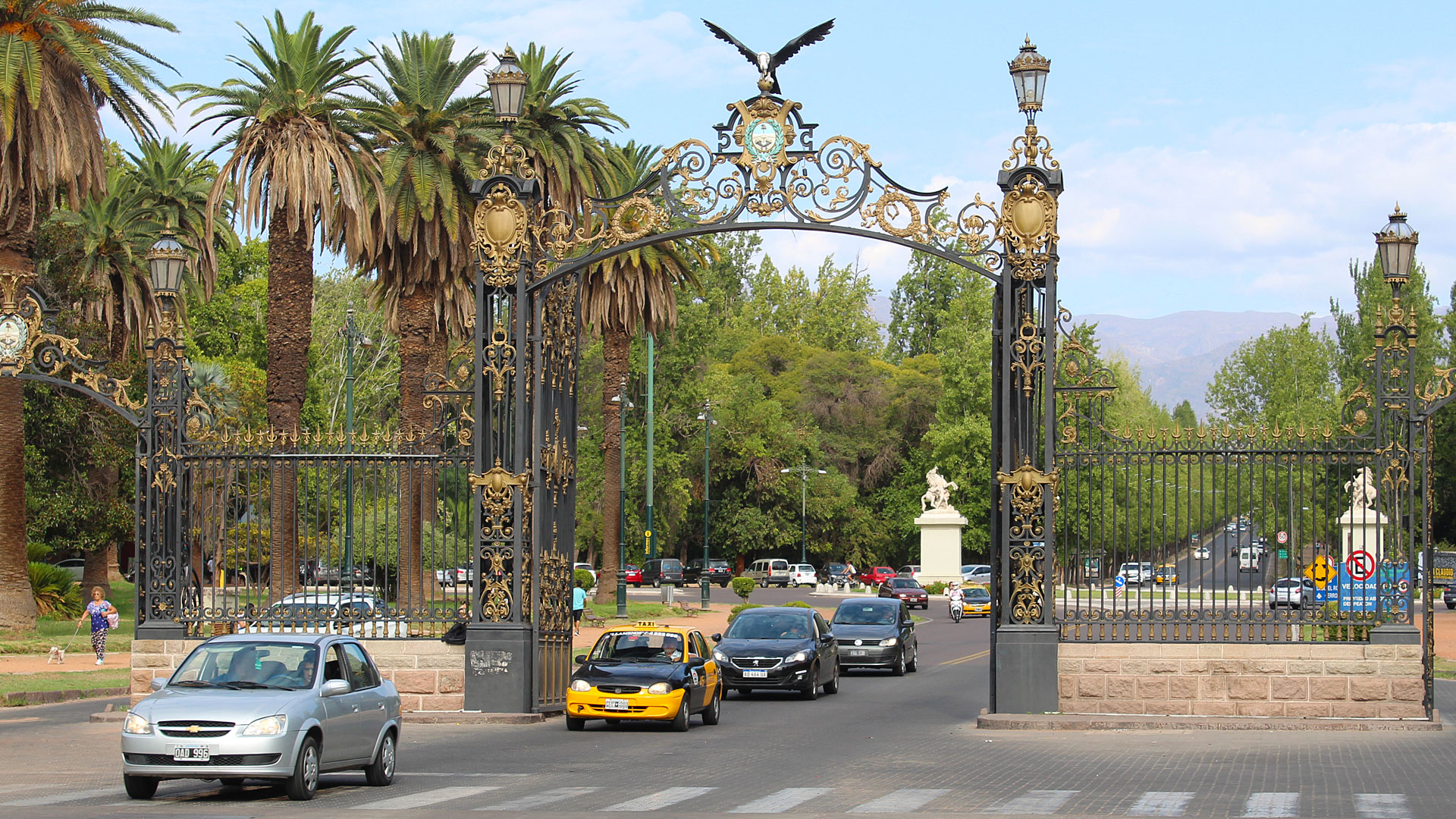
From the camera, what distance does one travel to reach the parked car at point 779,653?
25688mm

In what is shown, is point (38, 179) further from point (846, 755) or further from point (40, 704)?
point (846, 755)

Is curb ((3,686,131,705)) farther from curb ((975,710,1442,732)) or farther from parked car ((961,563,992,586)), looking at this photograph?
parked car ((961,563,992,586))

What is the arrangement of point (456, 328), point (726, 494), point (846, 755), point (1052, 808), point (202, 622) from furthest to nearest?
point (726, 494)
point (456, 328)
point (202, 622)
point (846, 755)
point (1052, 808)

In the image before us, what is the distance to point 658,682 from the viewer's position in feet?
65.4

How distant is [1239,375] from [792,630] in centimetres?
8018

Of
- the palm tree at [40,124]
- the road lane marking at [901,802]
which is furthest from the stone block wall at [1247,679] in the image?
the palm tree at [40,124]

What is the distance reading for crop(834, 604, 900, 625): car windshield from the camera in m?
32.8

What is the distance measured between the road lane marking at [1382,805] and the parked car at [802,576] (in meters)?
72.6

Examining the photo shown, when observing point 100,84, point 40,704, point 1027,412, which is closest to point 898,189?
point 1027,412

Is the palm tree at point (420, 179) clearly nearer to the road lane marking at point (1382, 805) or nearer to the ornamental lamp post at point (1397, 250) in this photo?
the ornamental lamp post at point (1397, 250)

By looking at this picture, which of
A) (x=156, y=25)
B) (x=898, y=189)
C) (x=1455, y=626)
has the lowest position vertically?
(x=1455, y=626)

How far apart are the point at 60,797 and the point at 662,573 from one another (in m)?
68.0

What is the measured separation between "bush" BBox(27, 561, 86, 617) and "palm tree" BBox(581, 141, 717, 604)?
15.7 m

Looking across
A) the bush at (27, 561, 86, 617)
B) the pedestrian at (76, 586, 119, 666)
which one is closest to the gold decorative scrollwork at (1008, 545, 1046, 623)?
the pedestrian at (76, 586, 119, 666)
